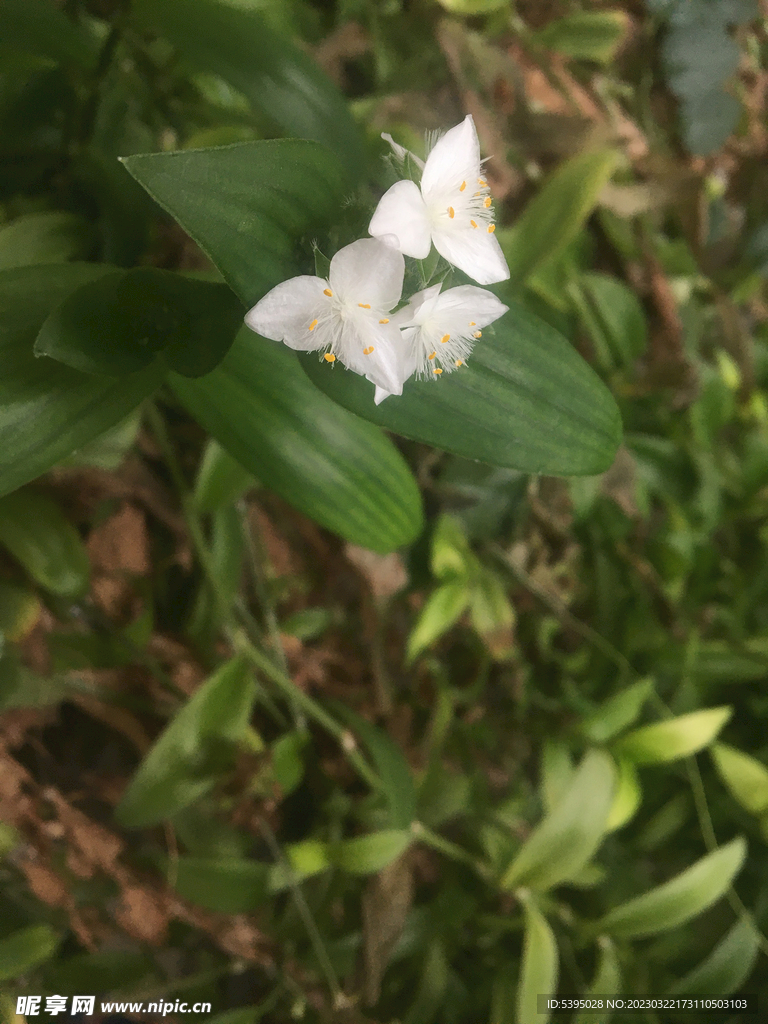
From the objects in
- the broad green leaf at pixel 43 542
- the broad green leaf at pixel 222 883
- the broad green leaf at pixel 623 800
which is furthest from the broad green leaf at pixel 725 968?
the broad green leaf at pixel 43 542

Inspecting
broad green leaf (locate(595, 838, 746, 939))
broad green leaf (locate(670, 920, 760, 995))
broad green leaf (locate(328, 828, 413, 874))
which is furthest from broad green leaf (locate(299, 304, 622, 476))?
broad green leaf (locate(670, 920, 760, 995))

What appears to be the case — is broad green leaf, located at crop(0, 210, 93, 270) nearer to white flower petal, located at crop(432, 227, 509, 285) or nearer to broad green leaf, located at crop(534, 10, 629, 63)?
white flower petal, located at crop(432, 227, 509, 285)

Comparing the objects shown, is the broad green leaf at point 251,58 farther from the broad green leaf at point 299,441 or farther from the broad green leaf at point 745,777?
the broad green leaf at point 745,777

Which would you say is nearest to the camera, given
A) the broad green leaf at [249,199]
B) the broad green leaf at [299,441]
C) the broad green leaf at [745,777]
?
the broad green leaf at [249,199]

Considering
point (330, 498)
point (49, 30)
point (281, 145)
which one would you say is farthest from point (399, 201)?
point (49, 30)

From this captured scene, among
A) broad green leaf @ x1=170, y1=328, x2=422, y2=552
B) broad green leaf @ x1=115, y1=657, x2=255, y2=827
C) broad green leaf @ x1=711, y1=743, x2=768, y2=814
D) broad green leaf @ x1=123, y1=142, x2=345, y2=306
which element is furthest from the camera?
broad green leaf @ x1=711, y1=743, x2=768, y2=814

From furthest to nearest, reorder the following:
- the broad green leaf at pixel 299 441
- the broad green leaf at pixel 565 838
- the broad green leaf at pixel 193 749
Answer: the broad green leaf at pixel 565 838, the broad green leaf at pixel 193 749, the broad green leaf at pixel 299 441
